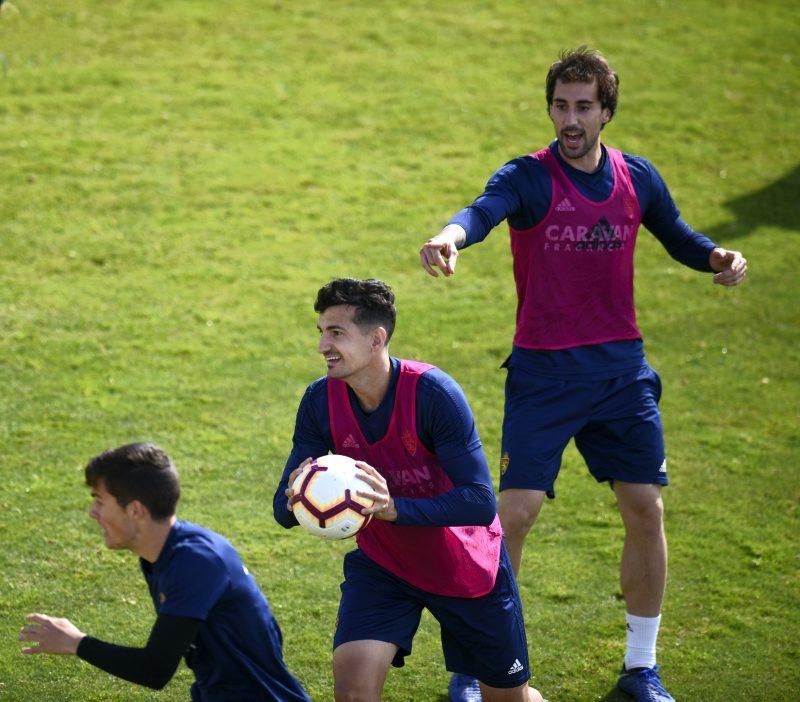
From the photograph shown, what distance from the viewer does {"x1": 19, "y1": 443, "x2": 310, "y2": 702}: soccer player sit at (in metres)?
4.26

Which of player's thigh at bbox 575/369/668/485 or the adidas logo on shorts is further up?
player's thigh at bbox 575/369/668/485

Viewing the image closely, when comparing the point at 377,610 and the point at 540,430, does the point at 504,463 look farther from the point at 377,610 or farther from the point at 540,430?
the point at 377,610

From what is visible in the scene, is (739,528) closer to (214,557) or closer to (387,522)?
(387,522)

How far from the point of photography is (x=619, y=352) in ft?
20.8

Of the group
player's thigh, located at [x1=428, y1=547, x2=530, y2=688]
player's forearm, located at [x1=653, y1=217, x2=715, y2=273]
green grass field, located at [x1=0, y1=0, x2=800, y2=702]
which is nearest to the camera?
player's thigh, located at [x1=428, y1=547, x2=530, y2=688]

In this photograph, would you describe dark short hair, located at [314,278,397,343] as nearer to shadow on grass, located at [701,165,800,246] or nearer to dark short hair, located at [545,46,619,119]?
dark short hair, located at [545,46,619,119]

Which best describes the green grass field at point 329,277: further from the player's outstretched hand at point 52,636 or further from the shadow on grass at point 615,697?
the player's outstretched hand at point 52,636

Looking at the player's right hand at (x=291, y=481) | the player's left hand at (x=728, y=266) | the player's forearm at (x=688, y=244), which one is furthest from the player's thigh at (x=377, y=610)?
the player's forearm at (x=688, y=244)

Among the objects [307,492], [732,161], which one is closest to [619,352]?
[307,492]

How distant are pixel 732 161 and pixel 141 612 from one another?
9975 mm

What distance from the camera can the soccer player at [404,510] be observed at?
16.5 feet

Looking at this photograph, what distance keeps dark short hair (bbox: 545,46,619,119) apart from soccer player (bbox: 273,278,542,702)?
1.79 meters

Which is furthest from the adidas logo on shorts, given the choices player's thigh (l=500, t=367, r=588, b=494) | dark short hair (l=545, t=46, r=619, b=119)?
dark short hair (l=545, t=46, r=619, b=119)

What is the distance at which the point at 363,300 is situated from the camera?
509 centimetres
